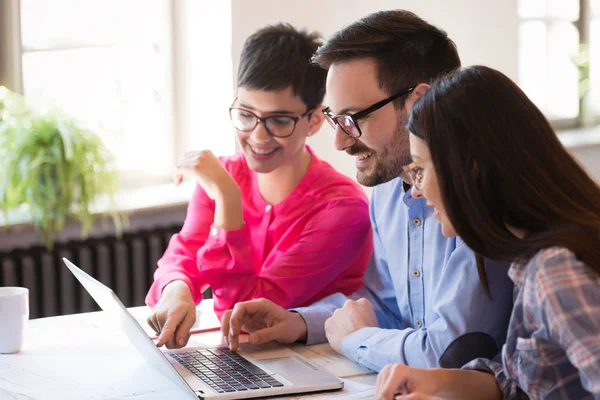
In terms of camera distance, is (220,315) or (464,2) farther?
(464,2)

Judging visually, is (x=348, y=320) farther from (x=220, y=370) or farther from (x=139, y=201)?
(x=139, y=201)

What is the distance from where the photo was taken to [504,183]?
1.31 m

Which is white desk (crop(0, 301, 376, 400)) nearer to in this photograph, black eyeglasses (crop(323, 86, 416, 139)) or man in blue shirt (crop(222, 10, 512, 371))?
man in blue shirt (crop(222, 10, 512, 371))

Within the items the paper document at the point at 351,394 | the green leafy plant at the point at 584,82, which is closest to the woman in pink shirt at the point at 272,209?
the paper document at the point at 351,394

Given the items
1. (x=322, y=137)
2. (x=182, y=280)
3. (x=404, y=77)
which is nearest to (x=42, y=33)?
(x=322, y=137)

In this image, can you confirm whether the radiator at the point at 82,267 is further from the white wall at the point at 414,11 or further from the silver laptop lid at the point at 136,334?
the silver laptop lid at the point at 136,334

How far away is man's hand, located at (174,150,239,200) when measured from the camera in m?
2.13

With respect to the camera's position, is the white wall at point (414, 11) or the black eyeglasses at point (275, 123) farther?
the white wall at point (414, 11)

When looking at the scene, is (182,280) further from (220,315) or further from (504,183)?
(504,183)

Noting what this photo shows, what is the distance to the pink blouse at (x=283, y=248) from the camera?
2076 mm

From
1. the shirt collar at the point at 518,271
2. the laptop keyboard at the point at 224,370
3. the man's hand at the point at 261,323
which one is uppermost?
the shirt collar at the point at 518,271

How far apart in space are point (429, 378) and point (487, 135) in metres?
0.39

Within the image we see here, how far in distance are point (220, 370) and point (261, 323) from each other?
0.78 ft

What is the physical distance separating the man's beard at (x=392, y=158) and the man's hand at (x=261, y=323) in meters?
0.32
